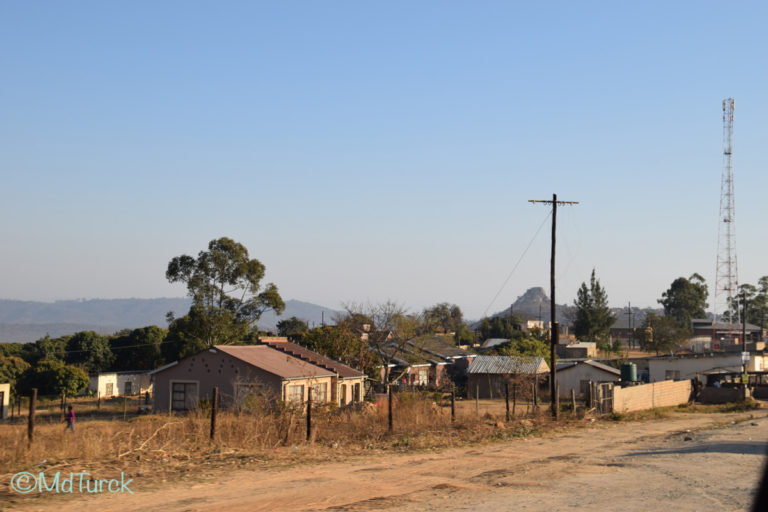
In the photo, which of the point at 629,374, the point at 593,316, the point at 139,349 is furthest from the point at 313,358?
the point at 593,316

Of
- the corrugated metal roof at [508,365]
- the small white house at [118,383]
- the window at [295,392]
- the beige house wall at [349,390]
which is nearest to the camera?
the window at [295,392]

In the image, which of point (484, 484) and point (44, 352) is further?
point (44, 352)

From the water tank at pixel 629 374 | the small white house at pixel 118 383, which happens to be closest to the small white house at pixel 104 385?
the small white house at pixel 118 383

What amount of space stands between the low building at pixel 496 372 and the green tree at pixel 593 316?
1991 inches

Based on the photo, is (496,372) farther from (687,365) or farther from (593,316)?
(593,316)

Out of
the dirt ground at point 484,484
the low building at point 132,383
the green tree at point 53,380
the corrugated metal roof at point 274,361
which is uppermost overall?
the corrugated metal roof at point 274,361

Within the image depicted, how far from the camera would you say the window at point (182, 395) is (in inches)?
1467

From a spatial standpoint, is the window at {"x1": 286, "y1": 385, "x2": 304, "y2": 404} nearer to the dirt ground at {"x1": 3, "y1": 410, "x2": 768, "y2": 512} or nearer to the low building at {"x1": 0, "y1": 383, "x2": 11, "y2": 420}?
the dirt ground at {"x1": 3, "y1": 410, "x2": 768, "y2": 512}

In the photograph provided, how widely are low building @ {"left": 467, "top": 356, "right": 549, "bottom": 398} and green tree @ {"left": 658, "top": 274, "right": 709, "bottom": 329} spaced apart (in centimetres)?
11294

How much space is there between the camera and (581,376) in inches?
2112

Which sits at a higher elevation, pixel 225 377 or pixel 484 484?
pixel 225 377

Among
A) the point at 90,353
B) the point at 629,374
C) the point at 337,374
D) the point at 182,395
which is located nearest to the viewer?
the point at 182,395

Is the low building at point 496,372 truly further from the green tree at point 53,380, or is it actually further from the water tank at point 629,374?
the green tree at point 53,380

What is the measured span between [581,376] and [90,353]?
51.8 metres
